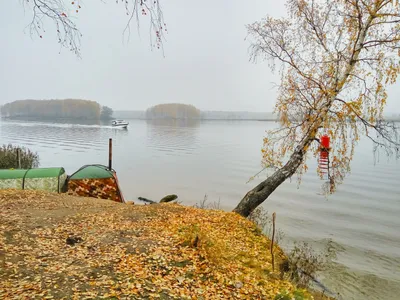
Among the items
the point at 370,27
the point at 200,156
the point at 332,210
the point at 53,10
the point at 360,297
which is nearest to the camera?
the point at 53,10

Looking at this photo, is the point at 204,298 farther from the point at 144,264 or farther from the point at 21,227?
the point at 21,227

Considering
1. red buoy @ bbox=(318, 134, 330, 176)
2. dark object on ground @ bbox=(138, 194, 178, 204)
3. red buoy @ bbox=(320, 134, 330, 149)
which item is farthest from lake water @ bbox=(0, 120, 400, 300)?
red buoy @ bbox=(320, 134, 330, 149)

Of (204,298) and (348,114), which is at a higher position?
(348,114)

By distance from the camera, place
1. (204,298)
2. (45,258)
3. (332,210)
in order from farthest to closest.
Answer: (332,210), (45,258), (204,298)

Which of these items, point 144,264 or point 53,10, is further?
point 144,264

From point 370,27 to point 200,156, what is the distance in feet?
101

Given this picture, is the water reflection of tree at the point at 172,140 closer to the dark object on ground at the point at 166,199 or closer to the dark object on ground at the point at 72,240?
the dark object on ground at the point at 166,199

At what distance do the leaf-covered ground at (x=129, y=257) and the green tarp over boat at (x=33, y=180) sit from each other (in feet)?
18.7

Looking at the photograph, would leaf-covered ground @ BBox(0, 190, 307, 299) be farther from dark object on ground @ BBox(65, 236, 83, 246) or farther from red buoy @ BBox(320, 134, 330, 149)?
red buoy @ BBox(320, 134, 330, 149)

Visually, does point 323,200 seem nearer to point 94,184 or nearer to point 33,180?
point 94,184

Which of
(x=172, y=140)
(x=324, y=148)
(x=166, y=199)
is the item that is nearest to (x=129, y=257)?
(x=324, y=148)

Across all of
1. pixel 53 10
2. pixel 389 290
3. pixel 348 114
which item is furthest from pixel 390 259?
pixel 53 10

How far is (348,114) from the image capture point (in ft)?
37.3

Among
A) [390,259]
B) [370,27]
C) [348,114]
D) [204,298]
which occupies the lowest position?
[390,259]
